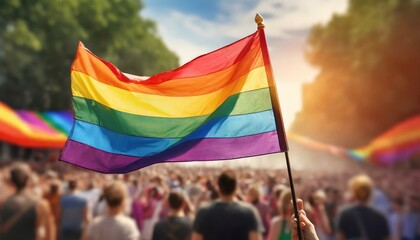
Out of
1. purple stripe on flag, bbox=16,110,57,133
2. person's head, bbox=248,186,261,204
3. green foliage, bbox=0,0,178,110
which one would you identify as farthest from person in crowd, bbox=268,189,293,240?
green foliage, bbox=0,0,178,110

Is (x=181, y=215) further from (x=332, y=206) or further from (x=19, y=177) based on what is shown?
(x=332, y=206)

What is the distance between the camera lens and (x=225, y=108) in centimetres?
454

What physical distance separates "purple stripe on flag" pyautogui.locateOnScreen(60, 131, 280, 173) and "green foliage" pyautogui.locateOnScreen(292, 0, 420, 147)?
28.0 meters

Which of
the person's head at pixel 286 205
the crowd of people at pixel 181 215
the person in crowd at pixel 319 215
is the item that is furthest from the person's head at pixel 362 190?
the person in crowd at pixel 319 215

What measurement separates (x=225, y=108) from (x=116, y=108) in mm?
843

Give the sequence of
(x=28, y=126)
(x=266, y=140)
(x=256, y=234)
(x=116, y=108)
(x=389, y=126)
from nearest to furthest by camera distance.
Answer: (x=266, y=140), (x=116, y=108), (x=256, y=234), (x=28, y=126), (x=389, y=126)

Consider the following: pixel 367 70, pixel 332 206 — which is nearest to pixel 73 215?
pixel 332 206

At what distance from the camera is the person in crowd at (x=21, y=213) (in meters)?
5.94

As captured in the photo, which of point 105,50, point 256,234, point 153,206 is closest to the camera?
point 256,234

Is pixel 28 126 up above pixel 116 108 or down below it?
above

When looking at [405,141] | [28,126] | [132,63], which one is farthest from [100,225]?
[132,63]

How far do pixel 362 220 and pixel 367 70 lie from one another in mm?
28191

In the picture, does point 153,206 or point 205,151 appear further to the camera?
point 153,206

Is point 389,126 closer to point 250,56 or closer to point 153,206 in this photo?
point 153,206
